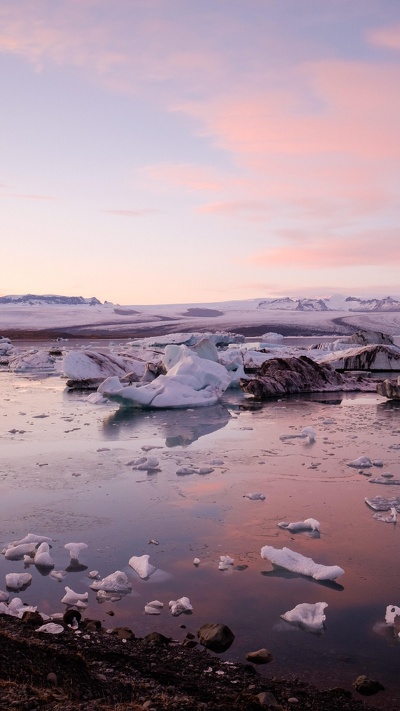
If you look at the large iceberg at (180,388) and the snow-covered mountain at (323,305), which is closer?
the large iceberg at (180,388)

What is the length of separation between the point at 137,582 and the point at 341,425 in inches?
256

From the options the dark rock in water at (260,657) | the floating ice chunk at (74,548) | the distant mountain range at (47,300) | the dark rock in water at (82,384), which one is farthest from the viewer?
the distant mountain range at (47,300)

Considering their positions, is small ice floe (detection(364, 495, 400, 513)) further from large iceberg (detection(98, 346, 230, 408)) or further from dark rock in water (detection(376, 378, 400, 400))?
dark rock in water (detection(376, 378, 400, 400))

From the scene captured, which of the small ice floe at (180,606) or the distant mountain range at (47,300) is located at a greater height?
the distant mountain range at (47,300)

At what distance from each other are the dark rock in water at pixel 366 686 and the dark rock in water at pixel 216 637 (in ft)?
2.05

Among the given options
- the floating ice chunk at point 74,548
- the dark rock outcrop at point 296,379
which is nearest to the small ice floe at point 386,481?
the floating ice chunk at point 74,548

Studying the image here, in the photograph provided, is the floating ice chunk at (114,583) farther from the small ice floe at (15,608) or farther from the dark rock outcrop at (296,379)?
the dark rock outcrop at (296,379)

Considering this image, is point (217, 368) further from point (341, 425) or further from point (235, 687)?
point (235, 687)

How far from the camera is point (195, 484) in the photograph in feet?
19.8

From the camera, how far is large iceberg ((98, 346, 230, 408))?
38.7 ft

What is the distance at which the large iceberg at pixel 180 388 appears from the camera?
38.7 feet

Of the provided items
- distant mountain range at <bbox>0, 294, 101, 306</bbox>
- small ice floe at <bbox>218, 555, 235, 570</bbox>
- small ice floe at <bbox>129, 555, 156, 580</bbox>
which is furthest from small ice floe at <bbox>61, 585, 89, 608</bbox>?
distant mountain range at <bbox>0, 294, 101, 306</bbox>

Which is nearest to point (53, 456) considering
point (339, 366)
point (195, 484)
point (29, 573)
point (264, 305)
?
point (195, 484)

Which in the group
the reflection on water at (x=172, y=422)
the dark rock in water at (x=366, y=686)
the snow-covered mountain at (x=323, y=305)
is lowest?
the reflection on water at (x=172, y=422)
